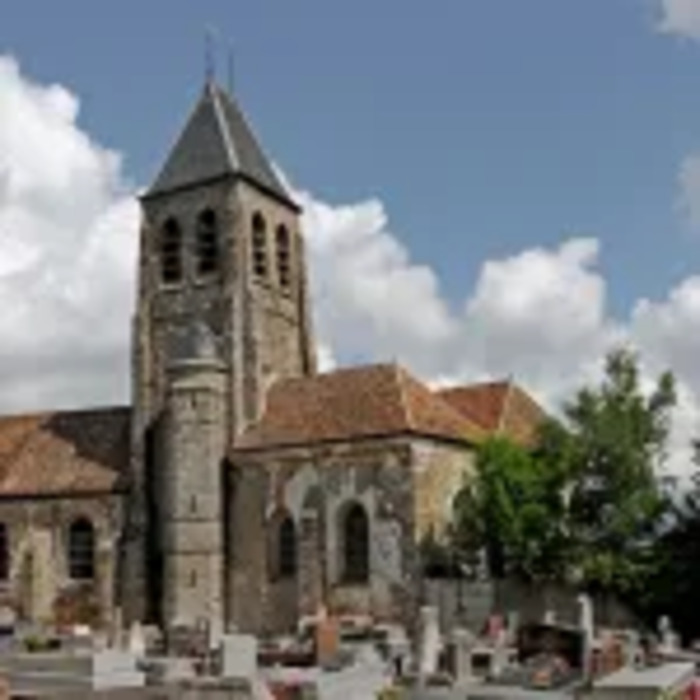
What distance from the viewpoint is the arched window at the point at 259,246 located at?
43.0m

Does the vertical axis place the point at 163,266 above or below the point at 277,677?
above

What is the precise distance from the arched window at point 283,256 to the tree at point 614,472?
39.3ft

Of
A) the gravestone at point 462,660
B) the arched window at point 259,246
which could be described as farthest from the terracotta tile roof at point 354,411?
the gravestone at point 462,660

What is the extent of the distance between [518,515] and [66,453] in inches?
614

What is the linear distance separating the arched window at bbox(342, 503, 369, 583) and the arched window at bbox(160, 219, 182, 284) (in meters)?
10.2

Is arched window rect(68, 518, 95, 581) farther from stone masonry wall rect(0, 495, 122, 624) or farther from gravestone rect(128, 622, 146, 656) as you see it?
gravestone rect(128, 622, 146, 656)

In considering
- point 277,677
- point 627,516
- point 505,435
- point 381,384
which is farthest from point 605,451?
point 277,677

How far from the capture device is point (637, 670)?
2086 centimetres

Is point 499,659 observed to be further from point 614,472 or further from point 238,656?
point 614,472

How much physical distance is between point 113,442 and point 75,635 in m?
11.7

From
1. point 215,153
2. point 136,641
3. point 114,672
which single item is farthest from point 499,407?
point 114,672

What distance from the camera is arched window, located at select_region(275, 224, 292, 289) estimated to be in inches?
1734

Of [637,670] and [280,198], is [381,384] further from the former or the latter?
[637,670]

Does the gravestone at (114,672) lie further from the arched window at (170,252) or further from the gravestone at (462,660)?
the arched window at (170,252)
